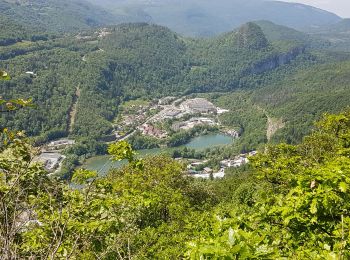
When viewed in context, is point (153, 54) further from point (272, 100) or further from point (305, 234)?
point (305, 234)

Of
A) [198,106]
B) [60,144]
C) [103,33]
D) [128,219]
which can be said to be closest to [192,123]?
[198,106]

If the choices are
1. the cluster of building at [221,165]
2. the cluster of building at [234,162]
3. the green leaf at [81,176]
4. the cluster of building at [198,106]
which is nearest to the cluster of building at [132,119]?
the cluster of building at [198,106]

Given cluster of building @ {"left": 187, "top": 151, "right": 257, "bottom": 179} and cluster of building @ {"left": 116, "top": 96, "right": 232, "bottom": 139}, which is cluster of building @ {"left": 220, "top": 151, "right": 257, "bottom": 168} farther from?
cluster of building @ {"left": 116, "top": 96, "right": 232, "bottom": 139}

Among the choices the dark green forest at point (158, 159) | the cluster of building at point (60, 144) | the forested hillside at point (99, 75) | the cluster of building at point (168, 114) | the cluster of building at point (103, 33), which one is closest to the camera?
the dark green forest at point (158, 159)

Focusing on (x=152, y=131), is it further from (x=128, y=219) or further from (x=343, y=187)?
(x=343, y=187)

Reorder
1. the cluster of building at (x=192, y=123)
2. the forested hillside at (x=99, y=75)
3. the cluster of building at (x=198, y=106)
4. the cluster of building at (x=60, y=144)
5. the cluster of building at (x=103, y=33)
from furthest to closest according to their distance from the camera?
the cluster of building at (x=103, y=33)
the cluster of building at (x=198, y=106)
the cluster of building at (x=192, y=123)
the forested hillside at (x=99, y=75)
the cluster of building at (x=60, y=144)

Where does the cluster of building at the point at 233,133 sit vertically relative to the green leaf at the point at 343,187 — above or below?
below

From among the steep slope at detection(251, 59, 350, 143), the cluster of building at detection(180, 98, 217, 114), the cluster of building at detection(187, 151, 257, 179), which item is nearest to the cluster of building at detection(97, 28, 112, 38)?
the cluster of building at detection(180, 98, 217, 114)

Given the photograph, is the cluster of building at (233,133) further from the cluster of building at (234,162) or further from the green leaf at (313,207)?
the green leaf at (313,207)
